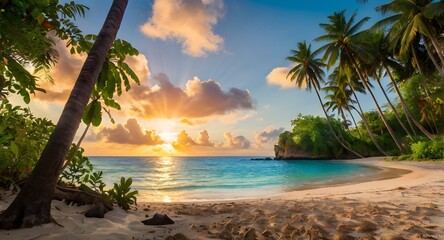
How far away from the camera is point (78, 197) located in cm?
436

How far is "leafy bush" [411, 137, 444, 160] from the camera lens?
2233cm

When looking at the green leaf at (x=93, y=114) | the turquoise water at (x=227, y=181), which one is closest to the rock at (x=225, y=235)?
the green leaf at (x=93, y=114)

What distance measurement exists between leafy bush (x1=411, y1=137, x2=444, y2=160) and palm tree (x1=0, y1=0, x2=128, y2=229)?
1086 inches

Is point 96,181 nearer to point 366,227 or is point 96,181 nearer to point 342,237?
point 342,237

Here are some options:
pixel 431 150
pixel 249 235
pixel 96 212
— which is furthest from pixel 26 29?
pixel 431 150

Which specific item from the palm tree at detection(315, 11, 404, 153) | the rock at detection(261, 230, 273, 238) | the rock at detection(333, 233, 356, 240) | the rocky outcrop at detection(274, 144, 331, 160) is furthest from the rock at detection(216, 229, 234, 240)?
the rocky outcrop at detection(274, 144, 331, 160)

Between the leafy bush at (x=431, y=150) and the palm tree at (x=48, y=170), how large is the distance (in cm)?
2760

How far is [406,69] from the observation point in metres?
27.5

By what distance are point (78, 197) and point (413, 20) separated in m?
23.3

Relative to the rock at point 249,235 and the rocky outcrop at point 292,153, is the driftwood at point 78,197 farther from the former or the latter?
the rocky outcrop at point 292,153

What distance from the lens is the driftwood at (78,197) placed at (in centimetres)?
424

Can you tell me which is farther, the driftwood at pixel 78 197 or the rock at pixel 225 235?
the driftwood at pixel 78 197

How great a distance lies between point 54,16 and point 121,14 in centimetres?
107

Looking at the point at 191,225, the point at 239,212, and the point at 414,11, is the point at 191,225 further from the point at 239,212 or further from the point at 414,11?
the point at 414,11
